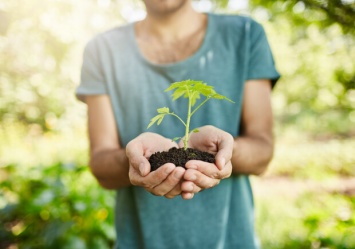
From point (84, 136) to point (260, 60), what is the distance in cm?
726

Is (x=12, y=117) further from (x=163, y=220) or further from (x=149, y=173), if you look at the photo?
(x=149, y=173)

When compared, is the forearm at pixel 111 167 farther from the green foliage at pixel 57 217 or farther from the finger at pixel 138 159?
the green foliage at pixel 57 217

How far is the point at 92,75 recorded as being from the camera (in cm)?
193

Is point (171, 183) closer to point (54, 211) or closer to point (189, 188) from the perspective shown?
point (189, 188)

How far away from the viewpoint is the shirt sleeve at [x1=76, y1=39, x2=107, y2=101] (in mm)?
1903

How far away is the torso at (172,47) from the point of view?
1.86 metres

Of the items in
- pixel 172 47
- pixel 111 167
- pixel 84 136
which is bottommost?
pixel 84 136

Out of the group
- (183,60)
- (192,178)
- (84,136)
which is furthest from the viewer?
(84,136)

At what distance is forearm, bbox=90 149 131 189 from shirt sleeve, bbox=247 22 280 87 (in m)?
0.76

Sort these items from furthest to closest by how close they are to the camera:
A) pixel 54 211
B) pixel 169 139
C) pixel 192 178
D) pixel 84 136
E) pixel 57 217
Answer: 1. pixel 84 136
2. pixel 54 211
3. pixel 57 217
4. pixel 169 139
5. pixel 192 178

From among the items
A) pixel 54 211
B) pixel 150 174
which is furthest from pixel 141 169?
pixel 54 211

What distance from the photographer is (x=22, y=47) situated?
22.3 feet

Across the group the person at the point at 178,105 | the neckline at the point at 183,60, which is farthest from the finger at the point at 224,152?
the neckline at the point at 183,60

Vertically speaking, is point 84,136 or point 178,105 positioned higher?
point 178,105
